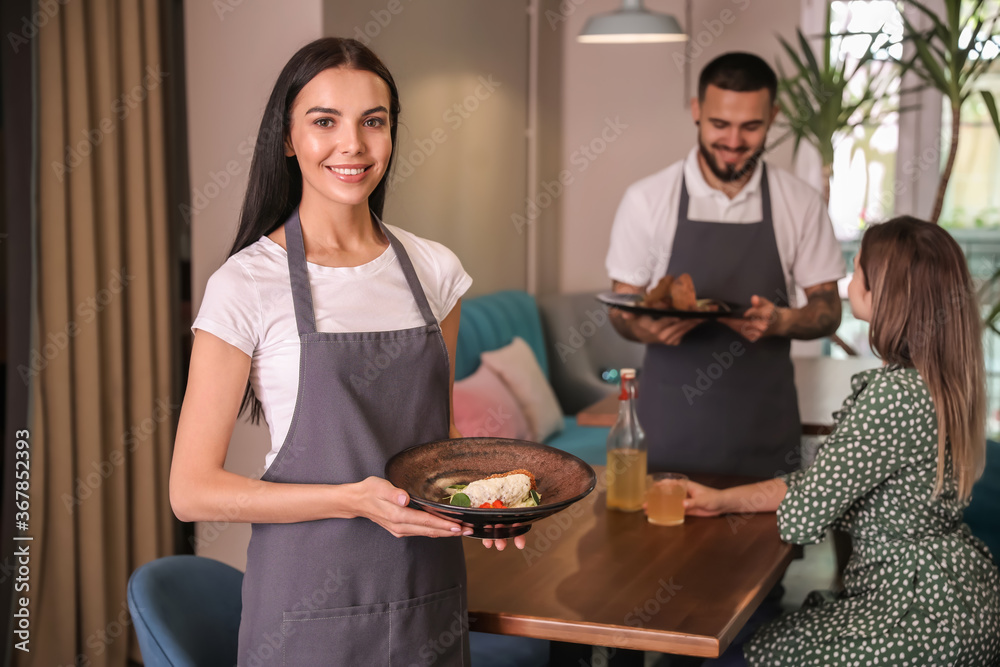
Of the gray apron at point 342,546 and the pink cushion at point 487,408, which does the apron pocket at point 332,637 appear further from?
the pink cushion at point 487,408

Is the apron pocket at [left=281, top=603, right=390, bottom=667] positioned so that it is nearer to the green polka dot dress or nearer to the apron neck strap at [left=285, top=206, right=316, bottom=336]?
the apron neck strap at [left=285, top=206, right=316, bottom=336]

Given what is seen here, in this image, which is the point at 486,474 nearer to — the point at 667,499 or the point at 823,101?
the point at 667,499

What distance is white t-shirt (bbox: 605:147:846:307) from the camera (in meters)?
2.51

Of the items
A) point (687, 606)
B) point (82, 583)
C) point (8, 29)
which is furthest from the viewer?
point (82, 583)

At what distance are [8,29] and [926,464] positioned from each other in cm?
222

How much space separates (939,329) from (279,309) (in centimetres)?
117

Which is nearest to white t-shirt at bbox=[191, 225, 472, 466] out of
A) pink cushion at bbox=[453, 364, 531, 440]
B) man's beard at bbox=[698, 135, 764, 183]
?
man's beard at bbox=[698, 135, 764, 183]

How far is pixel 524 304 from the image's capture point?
4.46 metres

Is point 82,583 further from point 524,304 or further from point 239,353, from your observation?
point 524,304

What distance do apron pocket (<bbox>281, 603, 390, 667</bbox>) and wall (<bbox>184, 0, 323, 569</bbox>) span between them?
1456 millimetres

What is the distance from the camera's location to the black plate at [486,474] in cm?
117

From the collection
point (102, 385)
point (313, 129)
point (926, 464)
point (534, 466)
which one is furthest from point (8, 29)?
point (926, 464)

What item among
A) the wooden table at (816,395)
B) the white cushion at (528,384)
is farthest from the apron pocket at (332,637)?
the white cushion at (528,384)

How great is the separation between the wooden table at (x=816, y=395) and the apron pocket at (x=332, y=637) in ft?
5.36
